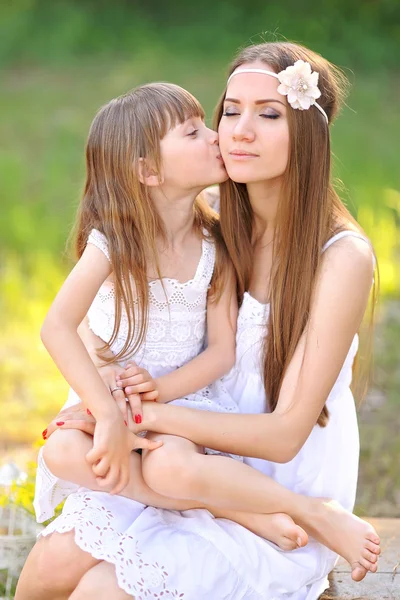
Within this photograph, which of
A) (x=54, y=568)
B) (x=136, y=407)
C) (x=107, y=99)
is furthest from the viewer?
(x=107, y=99)

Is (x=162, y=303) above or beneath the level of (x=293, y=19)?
beneath

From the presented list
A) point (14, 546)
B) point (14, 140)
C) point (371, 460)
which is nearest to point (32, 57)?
point (14, 140)

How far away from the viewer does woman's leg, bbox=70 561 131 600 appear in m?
2.24

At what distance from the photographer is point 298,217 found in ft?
8.52

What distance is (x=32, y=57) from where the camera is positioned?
10898 millimetres

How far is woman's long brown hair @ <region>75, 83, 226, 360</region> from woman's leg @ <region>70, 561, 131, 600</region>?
59 centimetres

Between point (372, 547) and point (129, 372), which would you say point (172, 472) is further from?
point (372, 547)

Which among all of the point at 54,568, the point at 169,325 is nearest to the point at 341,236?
the point at 169,325

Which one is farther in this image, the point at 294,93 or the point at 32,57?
the point at 32,57

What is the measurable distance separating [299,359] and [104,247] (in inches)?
22.0

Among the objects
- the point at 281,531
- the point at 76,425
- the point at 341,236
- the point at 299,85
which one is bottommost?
the point at 281,531

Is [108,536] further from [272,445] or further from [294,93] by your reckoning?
[294,93]

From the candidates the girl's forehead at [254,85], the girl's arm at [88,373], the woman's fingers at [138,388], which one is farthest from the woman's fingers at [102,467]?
the girl's forehead at [254,85]

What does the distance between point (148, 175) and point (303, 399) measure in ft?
2.31
